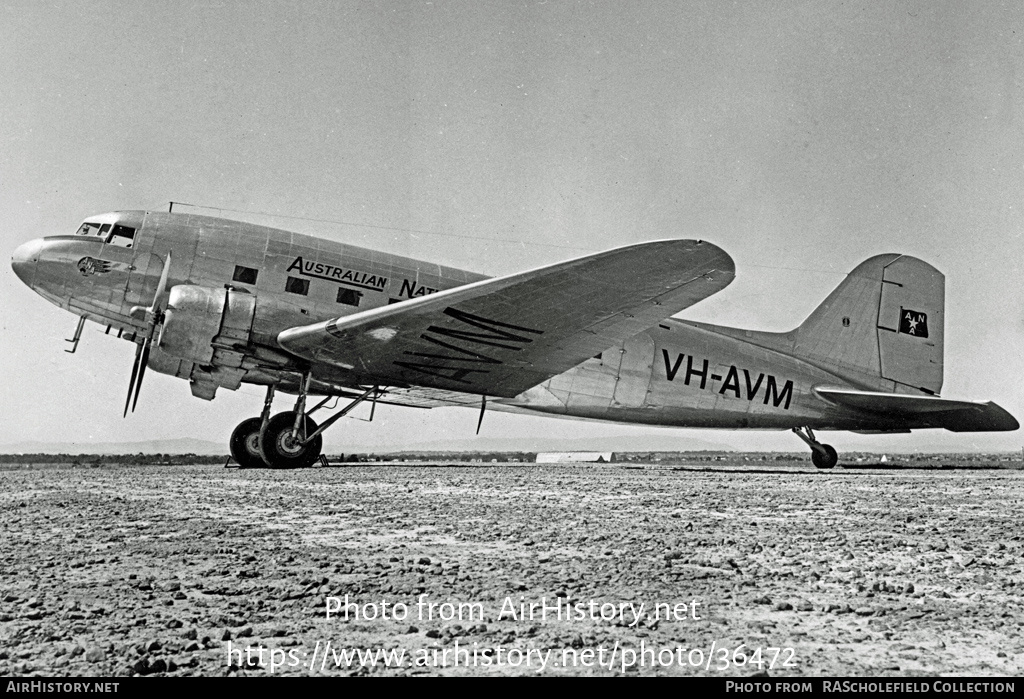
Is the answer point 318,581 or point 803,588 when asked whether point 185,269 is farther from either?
point 803,588

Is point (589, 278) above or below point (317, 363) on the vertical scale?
above

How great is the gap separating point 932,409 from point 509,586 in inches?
534

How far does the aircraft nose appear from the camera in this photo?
34.4 ft

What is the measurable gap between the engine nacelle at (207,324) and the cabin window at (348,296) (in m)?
1.34

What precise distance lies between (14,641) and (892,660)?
253cm

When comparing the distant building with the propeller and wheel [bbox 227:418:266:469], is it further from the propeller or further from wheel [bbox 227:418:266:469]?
the propeller

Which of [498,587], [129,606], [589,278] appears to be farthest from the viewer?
[589,278]

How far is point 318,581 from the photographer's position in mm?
2871

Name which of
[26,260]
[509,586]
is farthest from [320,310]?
[509,586]

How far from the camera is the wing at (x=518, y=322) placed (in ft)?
24.9

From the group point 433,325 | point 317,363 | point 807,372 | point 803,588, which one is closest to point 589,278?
point 433,325

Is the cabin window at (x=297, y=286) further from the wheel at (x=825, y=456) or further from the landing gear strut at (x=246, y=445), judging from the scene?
the wheel at (x=825, y=456)
